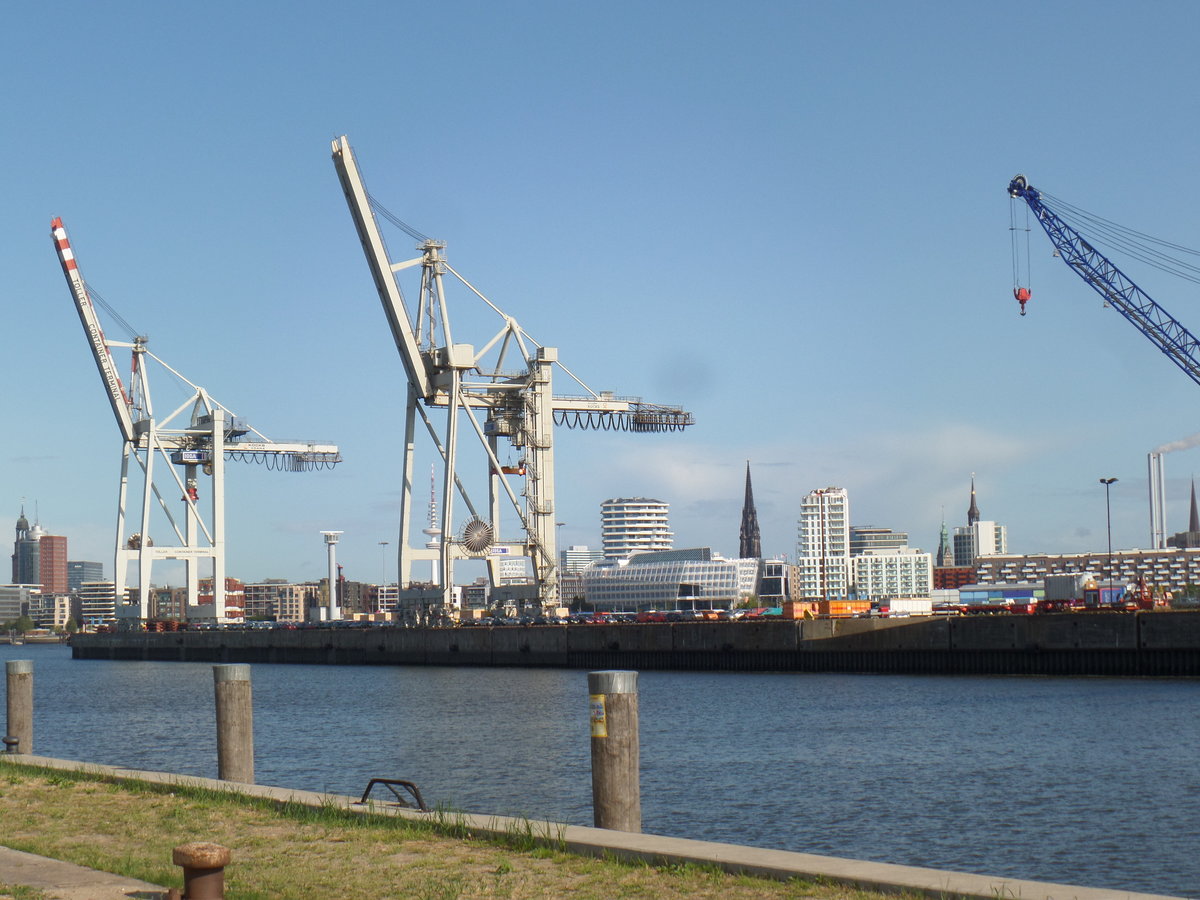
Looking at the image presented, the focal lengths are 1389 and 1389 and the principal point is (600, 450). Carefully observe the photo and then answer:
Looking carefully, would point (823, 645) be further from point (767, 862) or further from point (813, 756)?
point (767, 862)

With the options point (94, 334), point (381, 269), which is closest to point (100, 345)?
point (94, 334)

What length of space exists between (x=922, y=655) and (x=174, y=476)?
57309 mm

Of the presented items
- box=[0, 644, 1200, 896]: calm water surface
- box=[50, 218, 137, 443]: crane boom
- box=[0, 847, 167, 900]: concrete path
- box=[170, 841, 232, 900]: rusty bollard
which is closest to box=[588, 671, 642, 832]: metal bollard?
box=[0, 847, 167, 900]: concrete path

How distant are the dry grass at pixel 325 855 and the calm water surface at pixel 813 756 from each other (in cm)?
745

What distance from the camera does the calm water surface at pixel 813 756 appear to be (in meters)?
17.8

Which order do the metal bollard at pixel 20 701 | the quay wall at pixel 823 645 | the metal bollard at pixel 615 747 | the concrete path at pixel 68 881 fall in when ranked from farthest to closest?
the quay wall at pixel 823 645 → the metal bollard at pixel 20 701 → the metal bollard at pixel 615 747 → the concrete path at pixel 68 881

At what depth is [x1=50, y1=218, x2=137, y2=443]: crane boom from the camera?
91.8m

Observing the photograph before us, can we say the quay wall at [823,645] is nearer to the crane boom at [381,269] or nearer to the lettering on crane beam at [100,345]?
the crane boom at [381,269]

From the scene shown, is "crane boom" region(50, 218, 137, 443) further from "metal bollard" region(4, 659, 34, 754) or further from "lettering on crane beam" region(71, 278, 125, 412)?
"metal bollard" region(4, 659, 34, 754)

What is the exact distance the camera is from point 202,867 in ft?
24.1

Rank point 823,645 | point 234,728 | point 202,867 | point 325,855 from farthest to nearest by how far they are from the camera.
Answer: point 823,645
point 234,728
point 325,855
point 202,867

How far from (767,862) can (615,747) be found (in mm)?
1991

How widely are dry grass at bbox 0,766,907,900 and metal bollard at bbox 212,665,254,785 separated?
156 cm

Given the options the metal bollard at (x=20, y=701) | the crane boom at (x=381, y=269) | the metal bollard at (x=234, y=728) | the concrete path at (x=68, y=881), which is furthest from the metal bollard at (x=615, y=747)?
the crane boom at (x=381, y=269)
